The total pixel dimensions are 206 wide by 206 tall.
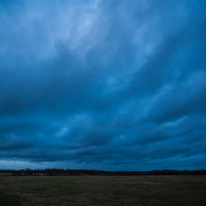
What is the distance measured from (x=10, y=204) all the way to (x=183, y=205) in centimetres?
1222

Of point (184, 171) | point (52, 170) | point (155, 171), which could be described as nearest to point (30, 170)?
point (52, 170)

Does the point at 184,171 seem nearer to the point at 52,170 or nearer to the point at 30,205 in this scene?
the point at 52,170

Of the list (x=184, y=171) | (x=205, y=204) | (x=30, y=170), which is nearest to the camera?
(x=205, y=204)

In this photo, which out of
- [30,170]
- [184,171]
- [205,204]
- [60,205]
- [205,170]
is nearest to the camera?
[60,205]

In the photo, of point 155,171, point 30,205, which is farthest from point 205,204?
point 155,171

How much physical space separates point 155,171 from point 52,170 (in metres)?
54.3

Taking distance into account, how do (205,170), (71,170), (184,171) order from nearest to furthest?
(205,170) < (184,171) < (71,170)

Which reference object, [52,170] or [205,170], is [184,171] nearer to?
[205,170]

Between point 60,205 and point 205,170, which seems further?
point 205,170

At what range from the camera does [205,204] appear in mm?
12203

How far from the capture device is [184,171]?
238ft

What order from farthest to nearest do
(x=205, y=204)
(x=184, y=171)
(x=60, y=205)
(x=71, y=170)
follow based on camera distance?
(x=71, y=170), (x=184, y=171), (x=205, y=204), (x=60, y=205)

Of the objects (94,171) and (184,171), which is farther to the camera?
(94,171)

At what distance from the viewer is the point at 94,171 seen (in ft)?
302
